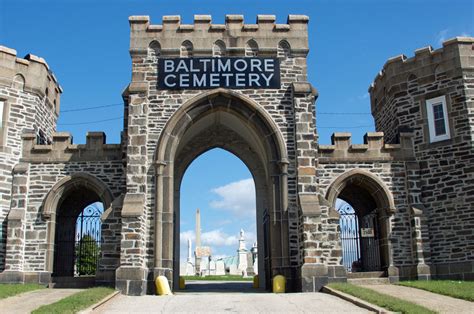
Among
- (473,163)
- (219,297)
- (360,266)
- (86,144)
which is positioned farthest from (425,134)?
(86,144)

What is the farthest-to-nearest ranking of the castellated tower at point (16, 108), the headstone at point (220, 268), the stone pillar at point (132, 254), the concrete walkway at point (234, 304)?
1. the headstone at point (220, 268)
2. the castellated tower at point (16, 108)
3. the stone pillar at point (132, 254)
4. the concrete walkway at point (234, 304)

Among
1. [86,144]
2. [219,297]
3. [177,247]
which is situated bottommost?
[219,297]

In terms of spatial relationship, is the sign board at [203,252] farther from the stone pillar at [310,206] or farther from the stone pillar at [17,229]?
the stone pillar at [310,206]

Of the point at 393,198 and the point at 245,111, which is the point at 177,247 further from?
the point at 393,198

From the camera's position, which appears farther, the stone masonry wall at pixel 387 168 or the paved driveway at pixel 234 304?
the stone masonry wall at pixel 387 168

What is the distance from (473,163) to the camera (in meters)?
18.5

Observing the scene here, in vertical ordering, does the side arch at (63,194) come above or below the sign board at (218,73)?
below

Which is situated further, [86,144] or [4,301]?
[86,144]

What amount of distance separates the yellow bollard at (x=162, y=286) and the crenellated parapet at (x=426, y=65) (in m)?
10.7

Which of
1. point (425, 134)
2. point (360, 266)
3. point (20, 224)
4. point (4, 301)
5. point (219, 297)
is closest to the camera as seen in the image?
point (4, 301)

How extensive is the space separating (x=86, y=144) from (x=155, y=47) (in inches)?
164

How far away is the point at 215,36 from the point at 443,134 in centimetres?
856

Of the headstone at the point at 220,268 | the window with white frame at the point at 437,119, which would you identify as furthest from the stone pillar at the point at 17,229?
the headstone at the point at 220,268

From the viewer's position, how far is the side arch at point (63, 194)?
18688 millimetres
